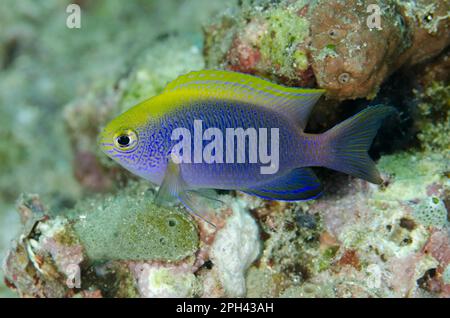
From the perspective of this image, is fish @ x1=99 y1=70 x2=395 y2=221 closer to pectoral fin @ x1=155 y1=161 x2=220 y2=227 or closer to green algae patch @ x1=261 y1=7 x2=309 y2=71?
pectoral fin @ x1=155 y1=161 x2=220 y2=227

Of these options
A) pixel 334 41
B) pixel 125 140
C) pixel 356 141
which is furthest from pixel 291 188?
pixel 125 140

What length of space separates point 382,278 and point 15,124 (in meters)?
6.66

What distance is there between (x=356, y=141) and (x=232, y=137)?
860 mm

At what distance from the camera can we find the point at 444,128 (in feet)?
12.1

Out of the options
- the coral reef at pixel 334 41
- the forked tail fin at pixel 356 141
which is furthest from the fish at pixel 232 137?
the coral reef at pixel 334 41

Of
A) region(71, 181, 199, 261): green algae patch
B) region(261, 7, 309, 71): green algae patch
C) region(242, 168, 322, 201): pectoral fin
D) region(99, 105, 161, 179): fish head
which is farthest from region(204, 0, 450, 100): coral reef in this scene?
region(71, 181, 199, 261): green algae patch

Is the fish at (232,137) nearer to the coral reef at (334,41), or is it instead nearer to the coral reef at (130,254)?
the coral reef at (334,41)

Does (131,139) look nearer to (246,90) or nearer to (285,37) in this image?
(246,90)

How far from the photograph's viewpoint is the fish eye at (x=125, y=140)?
2809 mm

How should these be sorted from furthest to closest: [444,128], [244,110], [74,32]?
[74,32] < [444,128] < [244,110]

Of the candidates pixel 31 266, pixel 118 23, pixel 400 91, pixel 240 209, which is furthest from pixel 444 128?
pixel 118 23
